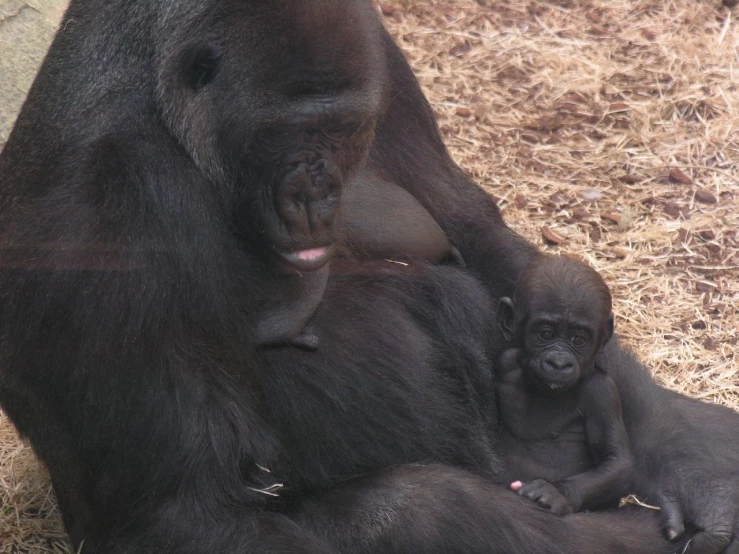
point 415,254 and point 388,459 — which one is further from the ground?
point 415,254

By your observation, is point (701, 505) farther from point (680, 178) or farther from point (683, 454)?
point (680, 178)

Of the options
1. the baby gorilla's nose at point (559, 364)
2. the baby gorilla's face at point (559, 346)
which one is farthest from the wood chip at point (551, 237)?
the baby gorilla's nose at point (559, 364)

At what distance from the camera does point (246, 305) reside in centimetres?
A: 346

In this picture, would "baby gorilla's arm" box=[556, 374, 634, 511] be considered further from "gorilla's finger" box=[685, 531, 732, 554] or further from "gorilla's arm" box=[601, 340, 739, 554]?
"gorilla's finger" box=[685, 531, 732, 554]

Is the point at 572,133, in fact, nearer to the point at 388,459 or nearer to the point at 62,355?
the point at 388,459

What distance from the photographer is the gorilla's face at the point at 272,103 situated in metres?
3.23

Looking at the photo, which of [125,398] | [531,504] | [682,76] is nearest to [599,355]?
[531,504]

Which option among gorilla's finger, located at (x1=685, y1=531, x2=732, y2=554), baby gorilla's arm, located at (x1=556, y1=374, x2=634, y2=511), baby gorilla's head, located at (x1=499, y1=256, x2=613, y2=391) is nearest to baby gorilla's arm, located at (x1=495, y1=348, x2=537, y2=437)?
baby gorilla's head, located at (x1=499, y1=256, x2=613, y2=391)

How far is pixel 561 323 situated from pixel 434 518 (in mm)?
953

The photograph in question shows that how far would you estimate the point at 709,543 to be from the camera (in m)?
3.99

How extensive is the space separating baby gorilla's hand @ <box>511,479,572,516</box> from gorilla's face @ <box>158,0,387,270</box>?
1202mm

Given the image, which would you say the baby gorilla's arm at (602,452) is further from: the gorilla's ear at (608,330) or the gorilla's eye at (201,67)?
the gorilla's eye at (201,67)

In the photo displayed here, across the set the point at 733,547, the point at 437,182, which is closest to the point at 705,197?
the point at 437,182

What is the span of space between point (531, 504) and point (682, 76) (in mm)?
4277
